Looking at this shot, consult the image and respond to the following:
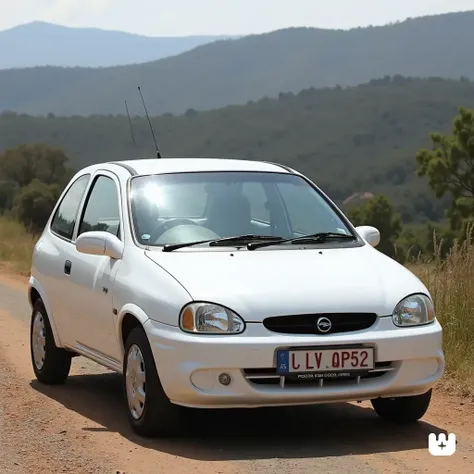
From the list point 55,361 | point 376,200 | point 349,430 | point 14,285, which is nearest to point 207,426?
point 349,430

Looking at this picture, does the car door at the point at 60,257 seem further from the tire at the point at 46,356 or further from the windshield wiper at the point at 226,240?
the windshield wiper at the point at 226,240

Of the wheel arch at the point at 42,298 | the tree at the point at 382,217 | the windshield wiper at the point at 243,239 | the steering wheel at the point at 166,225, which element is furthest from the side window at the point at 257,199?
the tree at the point at 382,217

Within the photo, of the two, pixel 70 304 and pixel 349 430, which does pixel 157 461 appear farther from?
pixel 70 304

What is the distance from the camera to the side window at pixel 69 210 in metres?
8.33

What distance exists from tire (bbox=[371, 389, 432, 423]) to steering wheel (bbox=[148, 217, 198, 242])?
1.54m

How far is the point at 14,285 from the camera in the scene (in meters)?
17.2

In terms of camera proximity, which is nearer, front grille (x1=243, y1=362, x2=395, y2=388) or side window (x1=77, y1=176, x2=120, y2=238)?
front grille (x1=243, y1=362, x2=395, y2=388)

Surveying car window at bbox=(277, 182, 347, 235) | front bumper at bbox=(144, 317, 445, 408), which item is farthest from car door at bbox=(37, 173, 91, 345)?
front bumper at bbox=(144, 317, 445, 408)

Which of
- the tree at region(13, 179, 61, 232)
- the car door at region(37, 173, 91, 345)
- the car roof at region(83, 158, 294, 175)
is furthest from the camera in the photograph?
the tree at region(13, 179, 61, 232)

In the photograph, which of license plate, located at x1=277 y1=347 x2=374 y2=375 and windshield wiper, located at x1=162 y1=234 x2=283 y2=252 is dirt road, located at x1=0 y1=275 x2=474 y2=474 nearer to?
license plate, located at x1=277 y1=347 x2=374 y2=375

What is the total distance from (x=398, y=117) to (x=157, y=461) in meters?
160

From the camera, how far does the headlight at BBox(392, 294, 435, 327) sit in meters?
6.32

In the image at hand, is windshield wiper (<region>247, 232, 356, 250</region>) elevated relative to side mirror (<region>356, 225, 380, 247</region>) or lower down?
elevated

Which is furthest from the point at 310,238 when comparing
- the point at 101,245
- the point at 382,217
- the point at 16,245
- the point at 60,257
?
the point at 382,217
